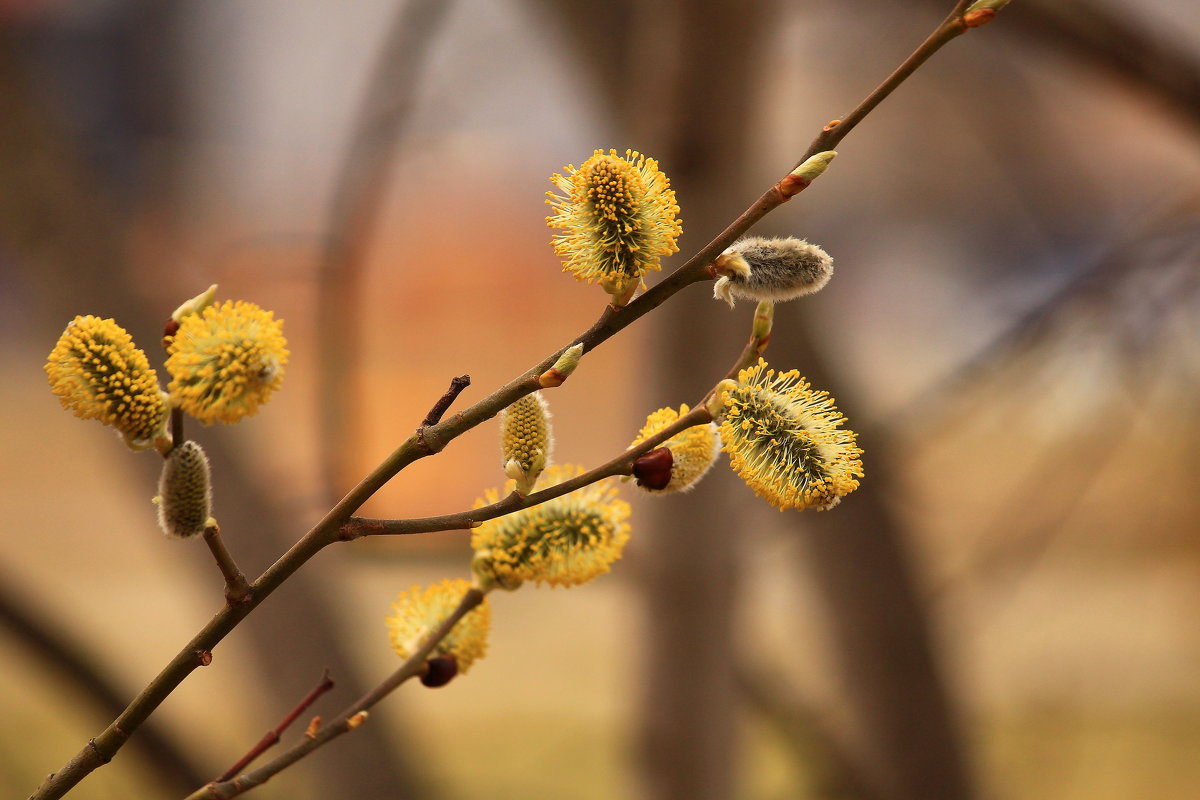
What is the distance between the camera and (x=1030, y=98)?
4.33 ft

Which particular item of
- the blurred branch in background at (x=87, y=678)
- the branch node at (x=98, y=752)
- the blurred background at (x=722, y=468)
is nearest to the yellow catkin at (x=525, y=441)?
the branch node at (x=98, y=752)

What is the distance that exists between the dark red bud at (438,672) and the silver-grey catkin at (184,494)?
0.08 metres

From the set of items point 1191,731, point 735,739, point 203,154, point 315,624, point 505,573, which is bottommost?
point 1191,731

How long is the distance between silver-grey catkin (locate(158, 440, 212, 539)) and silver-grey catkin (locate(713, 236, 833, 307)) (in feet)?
0.47

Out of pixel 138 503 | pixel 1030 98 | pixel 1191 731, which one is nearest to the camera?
pixel 138 503

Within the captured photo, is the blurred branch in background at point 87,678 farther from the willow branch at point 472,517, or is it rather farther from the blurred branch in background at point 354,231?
the willow branch at point 472,517

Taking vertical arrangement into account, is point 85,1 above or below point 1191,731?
above

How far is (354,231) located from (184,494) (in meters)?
0.88

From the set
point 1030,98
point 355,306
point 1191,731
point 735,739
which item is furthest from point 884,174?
point 735,739

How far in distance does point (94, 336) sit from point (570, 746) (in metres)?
1.62

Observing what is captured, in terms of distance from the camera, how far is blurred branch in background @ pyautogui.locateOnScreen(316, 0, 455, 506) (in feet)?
3.38

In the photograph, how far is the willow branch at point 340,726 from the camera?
0.29 metres

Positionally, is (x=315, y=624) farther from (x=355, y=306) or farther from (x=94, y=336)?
(x=94, y=336)

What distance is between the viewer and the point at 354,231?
3.67 ft
